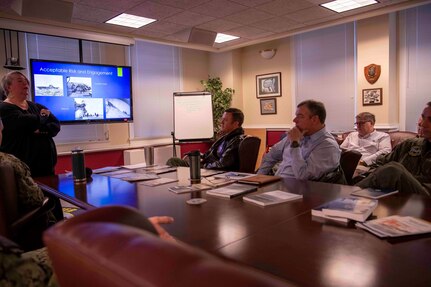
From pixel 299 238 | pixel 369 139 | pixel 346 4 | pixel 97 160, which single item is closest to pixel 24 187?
pixel 299 238

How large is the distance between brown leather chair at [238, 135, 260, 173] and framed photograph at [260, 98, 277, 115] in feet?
10.6

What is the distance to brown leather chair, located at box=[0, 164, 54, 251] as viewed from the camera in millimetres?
1747

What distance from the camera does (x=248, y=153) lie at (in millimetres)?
3215

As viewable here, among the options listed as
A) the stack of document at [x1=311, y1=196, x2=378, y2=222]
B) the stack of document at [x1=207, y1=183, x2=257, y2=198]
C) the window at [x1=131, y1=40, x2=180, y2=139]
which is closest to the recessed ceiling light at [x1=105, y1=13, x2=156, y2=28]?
the window at [x1=131, y1=40, x2=180, y2=139]

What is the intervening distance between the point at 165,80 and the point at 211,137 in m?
1.38

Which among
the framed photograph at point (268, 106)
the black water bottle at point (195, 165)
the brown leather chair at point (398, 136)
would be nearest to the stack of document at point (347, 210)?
the black water bottle at point (195, 165)

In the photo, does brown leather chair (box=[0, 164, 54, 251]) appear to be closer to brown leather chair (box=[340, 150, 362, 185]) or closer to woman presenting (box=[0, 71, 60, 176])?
woman presenting (box=[0, 71, 60, 176])

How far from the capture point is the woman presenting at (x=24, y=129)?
2.93 m

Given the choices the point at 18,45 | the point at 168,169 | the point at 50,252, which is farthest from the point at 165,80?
the point at 50,252

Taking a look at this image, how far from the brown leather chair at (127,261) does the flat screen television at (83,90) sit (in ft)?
14.4

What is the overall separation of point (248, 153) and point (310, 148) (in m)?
0.83

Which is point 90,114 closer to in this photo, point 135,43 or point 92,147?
point 92,147

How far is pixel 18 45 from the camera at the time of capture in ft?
14.7

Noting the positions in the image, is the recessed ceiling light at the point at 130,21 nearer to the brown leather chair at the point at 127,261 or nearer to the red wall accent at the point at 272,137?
the red wall accent at the point at 272,137
